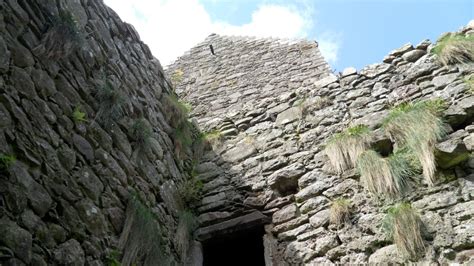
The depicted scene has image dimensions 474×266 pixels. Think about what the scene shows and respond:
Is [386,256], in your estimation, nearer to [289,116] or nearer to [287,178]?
[287,178]

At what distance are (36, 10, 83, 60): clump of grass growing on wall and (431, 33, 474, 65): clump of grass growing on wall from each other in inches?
139

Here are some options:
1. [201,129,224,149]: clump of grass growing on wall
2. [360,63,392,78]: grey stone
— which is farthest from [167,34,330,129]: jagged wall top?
[360,63,392,78]: grey stone

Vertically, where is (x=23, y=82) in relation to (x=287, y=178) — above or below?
below

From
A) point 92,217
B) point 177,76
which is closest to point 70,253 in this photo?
point 92,217

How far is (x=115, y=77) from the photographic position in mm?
3980

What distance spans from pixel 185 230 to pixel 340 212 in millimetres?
1414

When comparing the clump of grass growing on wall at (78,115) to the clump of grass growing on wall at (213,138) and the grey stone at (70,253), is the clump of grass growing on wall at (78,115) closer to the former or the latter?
the grey stone at (70,253)

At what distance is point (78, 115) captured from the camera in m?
3.09

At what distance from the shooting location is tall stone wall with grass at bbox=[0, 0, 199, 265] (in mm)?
2357

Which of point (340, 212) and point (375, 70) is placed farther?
point (375, 70)

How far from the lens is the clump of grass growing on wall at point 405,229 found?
3.23 meters

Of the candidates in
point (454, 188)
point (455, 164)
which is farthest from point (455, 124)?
point (454, 188)

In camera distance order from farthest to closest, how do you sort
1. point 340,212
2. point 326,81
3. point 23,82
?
point 326,81 → point 340,212 → point 23,82

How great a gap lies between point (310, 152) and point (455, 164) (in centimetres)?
137
